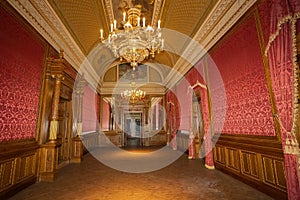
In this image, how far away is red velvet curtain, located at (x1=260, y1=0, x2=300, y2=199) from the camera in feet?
7.02

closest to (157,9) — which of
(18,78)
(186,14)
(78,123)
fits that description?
(186,14)

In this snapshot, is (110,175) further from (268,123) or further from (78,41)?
(78,41)

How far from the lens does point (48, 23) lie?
3.90 metres

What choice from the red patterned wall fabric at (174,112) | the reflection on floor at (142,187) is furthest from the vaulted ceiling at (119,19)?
the reflection on floor at (142,187)

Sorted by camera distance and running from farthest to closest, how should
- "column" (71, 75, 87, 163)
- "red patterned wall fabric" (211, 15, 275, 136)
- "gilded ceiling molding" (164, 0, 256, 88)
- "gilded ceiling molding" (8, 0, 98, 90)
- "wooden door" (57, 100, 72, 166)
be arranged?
"column" (71, 75, 87, 163), "wooden door" (57, 100, 72, 166), "gilded ceiling molding" (164, 0, 256, 88), "gilded ceiling molding" (8, 0, 98, 90), "red patterned wall fabric" (211, 15, 275, 136)

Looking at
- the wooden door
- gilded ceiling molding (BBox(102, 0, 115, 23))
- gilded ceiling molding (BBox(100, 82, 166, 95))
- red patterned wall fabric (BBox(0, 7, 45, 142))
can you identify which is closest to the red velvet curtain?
gilded ceiling molding (BBox(102, 0, 115, 23))

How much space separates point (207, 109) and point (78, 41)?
4.80 m

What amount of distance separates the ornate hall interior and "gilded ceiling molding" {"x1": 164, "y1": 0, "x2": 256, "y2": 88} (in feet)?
0.08

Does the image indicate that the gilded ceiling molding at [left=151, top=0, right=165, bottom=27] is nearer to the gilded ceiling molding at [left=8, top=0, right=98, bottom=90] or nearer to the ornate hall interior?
the ornate hall interior

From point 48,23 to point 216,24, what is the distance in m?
4.19

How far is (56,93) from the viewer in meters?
4.12

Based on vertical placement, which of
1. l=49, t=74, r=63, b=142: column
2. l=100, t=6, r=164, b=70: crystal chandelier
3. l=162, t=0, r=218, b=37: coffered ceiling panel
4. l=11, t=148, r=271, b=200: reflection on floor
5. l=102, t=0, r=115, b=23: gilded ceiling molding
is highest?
l=102, t=0, r=115, b=23: gilded ceiling molding

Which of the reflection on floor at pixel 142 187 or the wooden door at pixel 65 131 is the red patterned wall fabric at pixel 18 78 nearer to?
the reflection on floor at pixel 142 187

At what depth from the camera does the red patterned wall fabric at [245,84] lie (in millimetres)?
2889
